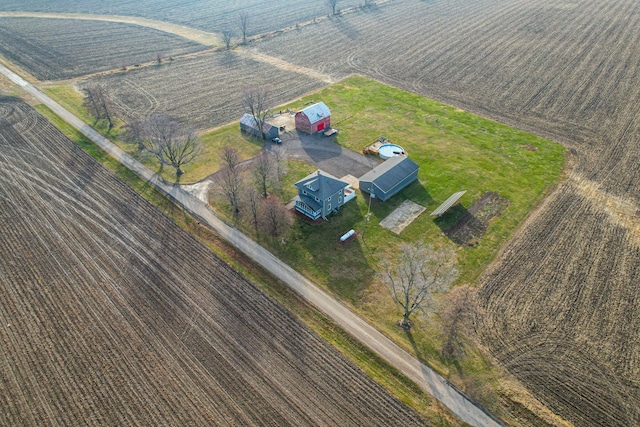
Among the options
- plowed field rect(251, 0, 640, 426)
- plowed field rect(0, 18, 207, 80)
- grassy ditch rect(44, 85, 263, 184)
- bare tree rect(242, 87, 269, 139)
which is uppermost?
plowed field rect(0, 18, 207, 80)

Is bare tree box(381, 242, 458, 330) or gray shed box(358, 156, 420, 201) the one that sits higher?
gray shed box(358, 156, 420, 201)

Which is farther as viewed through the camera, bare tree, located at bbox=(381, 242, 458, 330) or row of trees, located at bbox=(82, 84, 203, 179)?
row of trees, located at bbox=(82, 84, 203, 179)

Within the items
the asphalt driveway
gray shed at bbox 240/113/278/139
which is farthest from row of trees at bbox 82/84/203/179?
the asphalt driveway

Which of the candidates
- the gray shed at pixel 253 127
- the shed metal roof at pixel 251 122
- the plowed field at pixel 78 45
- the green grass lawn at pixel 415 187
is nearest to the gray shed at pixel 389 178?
the green grass lawn at pixel 415 187

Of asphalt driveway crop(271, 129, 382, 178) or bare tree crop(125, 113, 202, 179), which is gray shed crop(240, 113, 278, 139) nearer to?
asphalt driveway crop(271, 129, 382, 178)

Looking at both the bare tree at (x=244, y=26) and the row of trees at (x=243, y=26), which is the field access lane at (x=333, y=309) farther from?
the bare tree at (x=244, y=26)

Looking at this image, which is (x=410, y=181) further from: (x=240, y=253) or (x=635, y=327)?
(x=635, y=327)

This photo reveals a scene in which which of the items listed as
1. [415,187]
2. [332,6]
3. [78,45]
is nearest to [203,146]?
[415,187]
